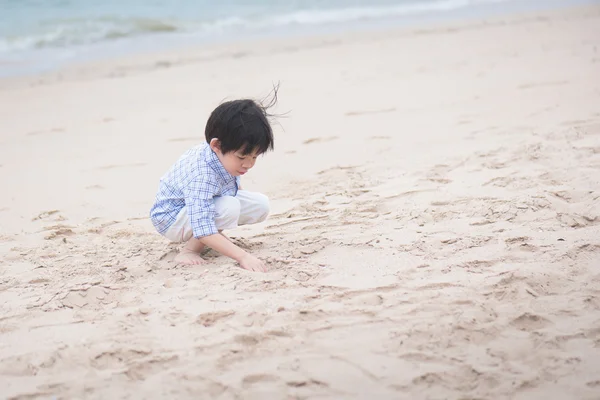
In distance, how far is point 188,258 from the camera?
2.93 metres

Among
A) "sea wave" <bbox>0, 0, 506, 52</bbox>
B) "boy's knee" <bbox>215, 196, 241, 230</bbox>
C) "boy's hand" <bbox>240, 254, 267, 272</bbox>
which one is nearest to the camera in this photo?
"boy's hand" <bbox>240, 254, 267, 272</bbox>

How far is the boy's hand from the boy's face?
364 millimetres

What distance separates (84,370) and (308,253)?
109 centimetres

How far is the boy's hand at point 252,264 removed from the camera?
2762 millimetres

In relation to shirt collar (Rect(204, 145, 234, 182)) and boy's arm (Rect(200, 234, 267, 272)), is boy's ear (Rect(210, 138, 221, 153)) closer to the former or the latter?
shirt collar (Rect(204, 145, 234, 182))

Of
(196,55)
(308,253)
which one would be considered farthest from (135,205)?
(196,55)

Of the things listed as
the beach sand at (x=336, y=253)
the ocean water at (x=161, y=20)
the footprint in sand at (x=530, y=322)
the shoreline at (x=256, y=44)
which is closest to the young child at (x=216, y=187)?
the beach sand at (x=336, y=253)

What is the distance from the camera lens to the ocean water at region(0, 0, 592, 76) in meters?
10.1

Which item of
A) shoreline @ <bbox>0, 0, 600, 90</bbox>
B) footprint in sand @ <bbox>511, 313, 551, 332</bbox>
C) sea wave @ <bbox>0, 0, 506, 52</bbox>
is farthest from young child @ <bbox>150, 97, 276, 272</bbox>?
sea wave @ <bbox>0, 0, 506, 52</bbox>

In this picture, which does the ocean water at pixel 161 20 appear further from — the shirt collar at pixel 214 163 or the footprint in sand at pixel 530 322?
the footprint in sand at pixel 530 322

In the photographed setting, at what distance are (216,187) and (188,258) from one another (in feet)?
1.02

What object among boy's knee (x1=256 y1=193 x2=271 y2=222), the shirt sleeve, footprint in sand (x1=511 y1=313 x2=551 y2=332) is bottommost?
footprint in sand (x1=511 y1=313 x2=551 y2=332)

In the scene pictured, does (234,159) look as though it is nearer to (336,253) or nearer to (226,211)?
(226,211)

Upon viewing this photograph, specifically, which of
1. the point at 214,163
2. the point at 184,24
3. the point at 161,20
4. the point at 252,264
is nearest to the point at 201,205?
the point at 214,163
